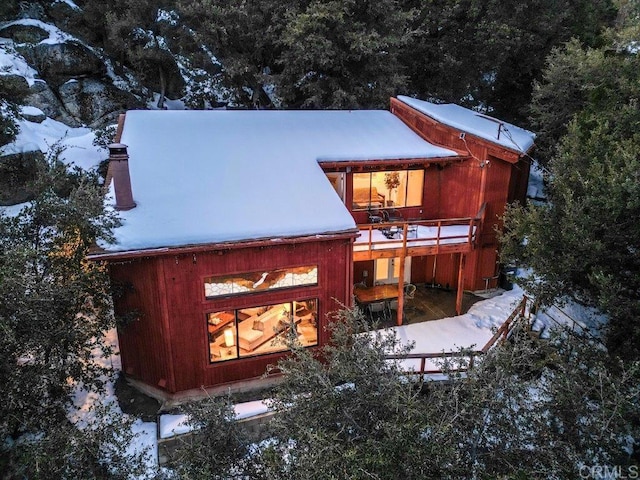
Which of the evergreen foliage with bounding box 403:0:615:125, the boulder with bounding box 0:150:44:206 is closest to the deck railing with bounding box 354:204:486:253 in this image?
the evergreen foliage with bounding box 403:0:615:125

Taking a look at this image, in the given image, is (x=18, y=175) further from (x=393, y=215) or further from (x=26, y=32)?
(x=393, y=215)

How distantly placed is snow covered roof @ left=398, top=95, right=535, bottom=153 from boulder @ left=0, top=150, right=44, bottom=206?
13.7m

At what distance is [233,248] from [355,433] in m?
4.49

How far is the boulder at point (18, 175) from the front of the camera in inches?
594

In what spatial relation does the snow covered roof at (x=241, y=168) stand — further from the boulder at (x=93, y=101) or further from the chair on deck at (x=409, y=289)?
the boulder at (x=93, y=101)

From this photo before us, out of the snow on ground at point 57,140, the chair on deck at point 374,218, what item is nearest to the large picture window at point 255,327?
the chair on deck at point 374,218

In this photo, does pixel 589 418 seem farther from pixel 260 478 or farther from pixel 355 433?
pixel 260 478

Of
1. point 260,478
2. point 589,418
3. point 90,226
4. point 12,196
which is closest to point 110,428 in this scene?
point 260,478

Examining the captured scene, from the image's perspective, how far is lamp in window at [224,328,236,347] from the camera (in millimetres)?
9258

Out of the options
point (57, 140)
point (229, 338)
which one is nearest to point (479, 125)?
point (229, 338)

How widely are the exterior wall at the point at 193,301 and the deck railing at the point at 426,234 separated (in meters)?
1.87

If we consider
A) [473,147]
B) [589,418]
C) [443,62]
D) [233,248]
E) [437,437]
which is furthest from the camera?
[443,62]

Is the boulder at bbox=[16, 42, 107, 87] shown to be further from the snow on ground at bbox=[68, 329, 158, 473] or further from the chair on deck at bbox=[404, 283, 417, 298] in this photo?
the chair on deck at bbox=[404, 283, 417, 298]

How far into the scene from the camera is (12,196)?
15297mm
